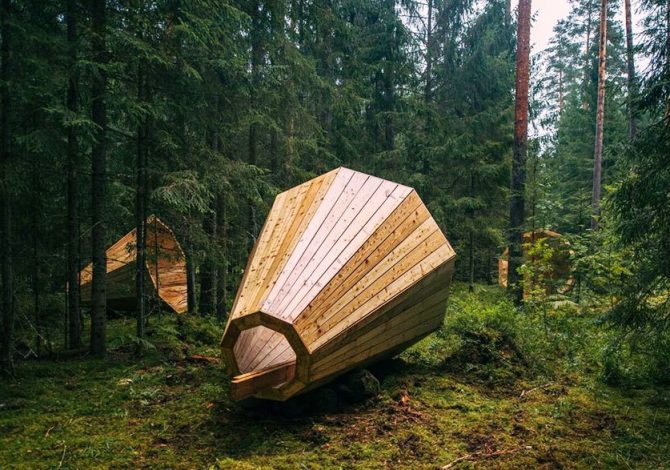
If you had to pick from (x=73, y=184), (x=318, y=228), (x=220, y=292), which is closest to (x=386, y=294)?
(x=318, y=228)

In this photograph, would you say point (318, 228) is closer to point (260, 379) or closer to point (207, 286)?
point (260, 379)

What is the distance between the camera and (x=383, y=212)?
504 centimetres

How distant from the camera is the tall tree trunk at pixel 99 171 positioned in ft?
20.1

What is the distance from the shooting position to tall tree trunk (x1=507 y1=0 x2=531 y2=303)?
34.2ft

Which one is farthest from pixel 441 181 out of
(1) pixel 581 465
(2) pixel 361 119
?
(1) pixel 581 465

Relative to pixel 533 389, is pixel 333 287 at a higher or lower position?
higher

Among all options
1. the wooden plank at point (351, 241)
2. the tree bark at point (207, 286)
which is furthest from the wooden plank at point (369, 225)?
the tree bark at point (207, 286)

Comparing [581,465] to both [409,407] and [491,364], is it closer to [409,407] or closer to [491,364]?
[409,407]

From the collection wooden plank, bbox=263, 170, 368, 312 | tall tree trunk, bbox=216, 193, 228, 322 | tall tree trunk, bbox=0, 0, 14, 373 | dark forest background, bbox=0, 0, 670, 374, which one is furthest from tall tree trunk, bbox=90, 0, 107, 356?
wooden plank, bbox=263, 170, 368, 312

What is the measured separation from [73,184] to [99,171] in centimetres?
60

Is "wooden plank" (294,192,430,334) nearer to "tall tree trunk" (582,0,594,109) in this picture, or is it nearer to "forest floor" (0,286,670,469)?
"forest floor" (0,286,670,469)

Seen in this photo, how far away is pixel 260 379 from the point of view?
13.3 feet

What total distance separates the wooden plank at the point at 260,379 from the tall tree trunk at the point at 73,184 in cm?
399

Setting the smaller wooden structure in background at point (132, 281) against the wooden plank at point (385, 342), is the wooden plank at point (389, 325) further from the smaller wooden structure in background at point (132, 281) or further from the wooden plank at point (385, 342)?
the smaller wooden structure in background at point (132, 281)
